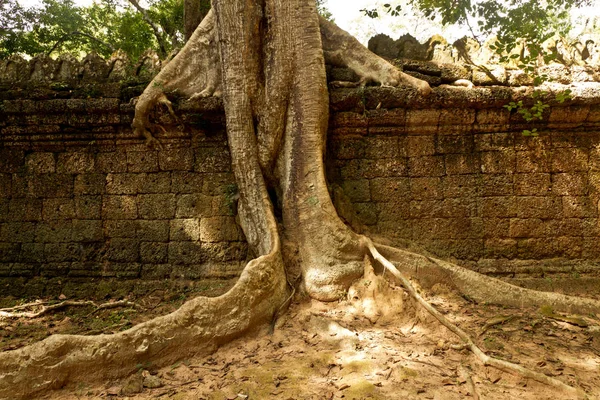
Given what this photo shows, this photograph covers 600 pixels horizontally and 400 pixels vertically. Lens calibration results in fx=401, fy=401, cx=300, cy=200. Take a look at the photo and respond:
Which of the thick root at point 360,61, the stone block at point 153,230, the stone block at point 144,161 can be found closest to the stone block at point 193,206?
the stone block at point 153,230

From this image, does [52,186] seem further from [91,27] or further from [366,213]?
[91,27]

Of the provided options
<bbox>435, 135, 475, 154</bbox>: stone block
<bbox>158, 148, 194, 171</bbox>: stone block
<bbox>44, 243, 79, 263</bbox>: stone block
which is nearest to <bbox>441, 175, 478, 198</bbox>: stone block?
<bbox>435, 135, 475, 154</bbox>: stone block

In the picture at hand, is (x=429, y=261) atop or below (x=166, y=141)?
below

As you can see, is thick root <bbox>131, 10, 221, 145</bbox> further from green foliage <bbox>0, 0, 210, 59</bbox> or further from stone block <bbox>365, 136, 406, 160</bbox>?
green foliage <bbox>0, 0, 210, 59</bbox>

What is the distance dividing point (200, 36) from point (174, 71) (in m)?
0.45

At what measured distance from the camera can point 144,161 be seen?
4199 mm

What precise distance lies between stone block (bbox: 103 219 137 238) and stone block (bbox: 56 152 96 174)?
0.61 metres

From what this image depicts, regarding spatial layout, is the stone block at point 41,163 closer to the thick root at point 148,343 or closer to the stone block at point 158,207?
the stone block at point 158,207

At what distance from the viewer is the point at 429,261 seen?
3.43 meters

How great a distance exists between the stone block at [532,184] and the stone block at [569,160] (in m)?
0.16

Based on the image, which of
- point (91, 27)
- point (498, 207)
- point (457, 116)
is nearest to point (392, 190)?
point (457, 116)

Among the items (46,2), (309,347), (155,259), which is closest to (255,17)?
(155,259)

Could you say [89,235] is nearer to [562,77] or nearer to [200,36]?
[200,36]

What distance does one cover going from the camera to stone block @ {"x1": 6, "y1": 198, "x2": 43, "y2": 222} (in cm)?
425
